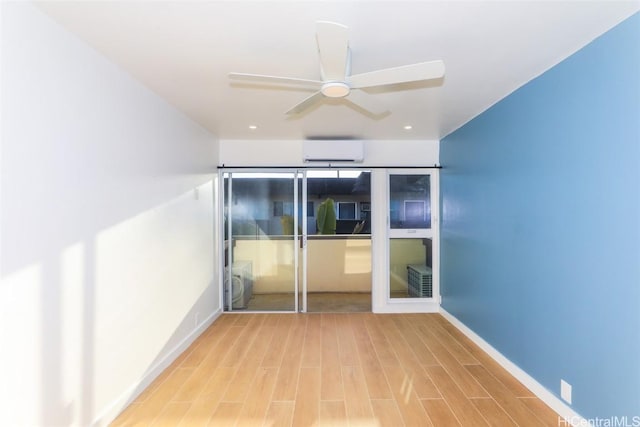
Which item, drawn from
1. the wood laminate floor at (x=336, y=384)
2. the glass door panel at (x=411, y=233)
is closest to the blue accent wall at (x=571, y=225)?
the wood laminate floor at (x=336, y=384)

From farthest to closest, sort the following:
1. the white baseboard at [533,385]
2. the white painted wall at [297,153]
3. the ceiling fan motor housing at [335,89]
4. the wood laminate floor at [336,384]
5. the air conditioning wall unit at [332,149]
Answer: the white painted wall at [297,153]
the air conditioning wall unit at [332,149]
the wood laminate floor at [336,384]
the white baseboard at [533,385]
the ceiling fan motor housing at [335,89]

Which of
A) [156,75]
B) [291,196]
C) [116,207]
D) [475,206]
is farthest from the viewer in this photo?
[291,196]

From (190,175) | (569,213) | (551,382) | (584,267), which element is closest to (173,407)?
(190,175)

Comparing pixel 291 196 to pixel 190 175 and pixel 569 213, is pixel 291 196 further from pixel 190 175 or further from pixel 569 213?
pixel 569 213

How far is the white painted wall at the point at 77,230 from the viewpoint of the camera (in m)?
1.35

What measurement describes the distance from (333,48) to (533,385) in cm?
278

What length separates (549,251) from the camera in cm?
205

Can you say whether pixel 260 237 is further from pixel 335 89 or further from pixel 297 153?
pixel 335 89

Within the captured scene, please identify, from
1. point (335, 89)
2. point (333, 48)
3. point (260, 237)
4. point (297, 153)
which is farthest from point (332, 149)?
point (333, 48)

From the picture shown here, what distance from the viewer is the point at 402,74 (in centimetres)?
161

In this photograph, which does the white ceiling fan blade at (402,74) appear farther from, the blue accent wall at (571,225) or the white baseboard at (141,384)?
the white baseboard at (141,384)

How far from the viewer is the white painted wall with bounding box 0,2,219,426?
135 centimetres

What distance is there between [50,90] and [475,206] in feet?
11.6

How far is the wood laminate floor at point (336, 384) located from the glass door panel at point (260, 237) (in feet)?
2.32
